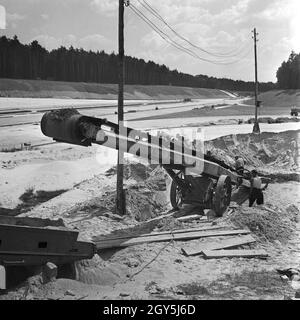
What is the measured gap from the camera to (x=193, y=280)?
8531mm

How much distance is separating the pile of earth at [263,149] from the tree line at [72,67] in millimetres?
42222

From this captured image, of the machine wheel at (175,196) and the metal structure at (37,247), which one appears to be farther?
the machine wheel at (175,196)

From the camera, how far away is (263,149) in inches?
1109

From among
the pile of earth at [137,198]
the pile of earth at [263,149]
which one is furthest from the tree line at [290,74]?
the pile of earth at [137,198]

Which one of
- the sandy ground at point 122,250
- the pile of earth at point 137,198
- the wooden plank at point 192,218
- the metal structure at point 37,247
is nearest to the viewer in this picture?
the metal structure at point 37,247

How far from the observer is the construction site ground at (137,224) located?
25.5 feet

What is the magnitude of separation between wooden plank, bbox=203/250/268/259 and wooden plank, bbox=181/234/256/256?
0.72ft

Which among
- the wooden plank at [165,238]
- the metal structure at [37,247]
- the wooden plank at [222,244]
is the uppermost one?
the metal structure at [37,247]

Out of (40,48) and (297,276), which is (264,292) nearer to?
(297,276)

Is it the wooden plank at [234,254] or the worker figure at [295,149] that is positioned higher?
the worker figure at [295,149]

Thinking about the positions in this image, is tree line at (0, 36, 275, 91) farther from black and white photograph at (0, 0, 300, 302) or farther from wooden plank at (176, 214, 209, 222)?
wooden plank at (176, 214, 209, 222)

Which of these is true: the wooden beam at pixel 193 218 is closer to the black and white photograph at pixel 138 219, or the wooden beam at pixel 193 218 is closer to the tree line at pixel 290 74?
the black and white photograph at pixel 138 219

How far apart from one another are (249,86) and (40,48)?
313ft

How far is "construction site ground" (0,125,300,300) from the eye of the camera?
7766 mm
